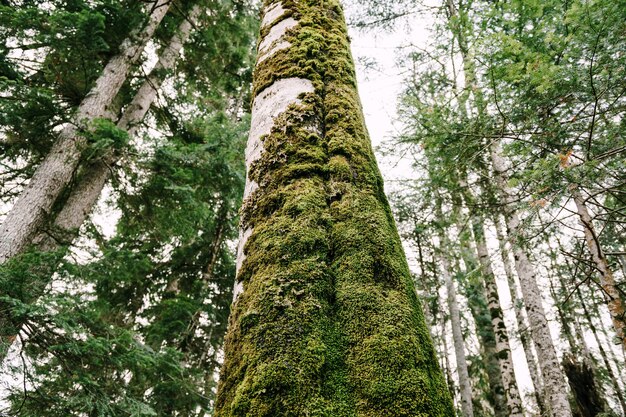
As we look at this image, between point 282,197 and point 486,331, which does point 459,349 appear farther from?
point 282,197

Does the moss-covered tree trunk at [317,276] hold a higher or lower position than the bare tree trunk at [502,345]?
lower

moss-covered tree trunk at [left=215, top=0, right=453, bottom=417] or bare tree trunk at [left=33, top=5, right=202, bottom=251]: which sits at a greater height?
bare tree trunk at [left=33, top=5, right=202, bottom=251]

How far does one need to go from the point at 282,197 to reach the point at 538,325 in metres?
6.90

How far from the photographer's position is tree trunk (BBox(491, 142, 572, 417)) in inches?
213

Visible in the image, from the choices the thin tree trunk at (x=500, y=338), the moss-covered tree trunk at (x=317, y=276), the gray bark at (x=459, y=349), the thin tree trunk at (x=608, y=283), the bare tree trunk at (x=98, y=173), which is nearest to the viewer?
the moss-covered tree trunk at (x=317, y=276)

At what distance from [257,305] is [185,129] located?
9687 millimetres

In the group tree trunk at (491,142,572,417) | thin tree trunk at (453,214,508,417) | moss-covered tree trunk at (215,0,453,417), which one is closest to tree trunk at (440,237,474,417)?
thin tree trunk at (453,214,508,417)

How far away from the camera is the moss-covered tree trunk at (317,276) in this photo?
3.05ft

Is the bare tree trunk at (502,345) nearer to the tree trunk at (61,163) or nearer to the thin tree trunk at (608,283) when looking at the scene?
the thin tree trunk at (608,283)

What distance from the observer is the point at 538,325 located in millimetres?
6191

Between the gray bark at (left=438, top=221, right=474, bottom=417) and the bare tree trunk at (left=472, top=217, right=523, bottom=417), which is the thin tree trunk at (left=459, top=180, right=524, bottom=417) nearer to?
the bare tree trunk at (left=472, top=217, right=523, bottom=417)

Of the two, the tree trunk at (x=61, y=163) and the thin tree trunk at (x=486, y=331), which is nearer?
the tree trunk at (x=61, y=163)

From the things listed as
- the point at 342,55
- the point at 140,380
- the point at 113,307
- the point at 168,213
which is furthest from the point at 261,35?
the point at 113,307

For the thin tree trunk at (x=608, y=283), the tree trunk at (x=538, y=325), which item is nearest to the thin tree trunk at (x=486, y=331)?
the tree trunk at (x=538, y=325)
